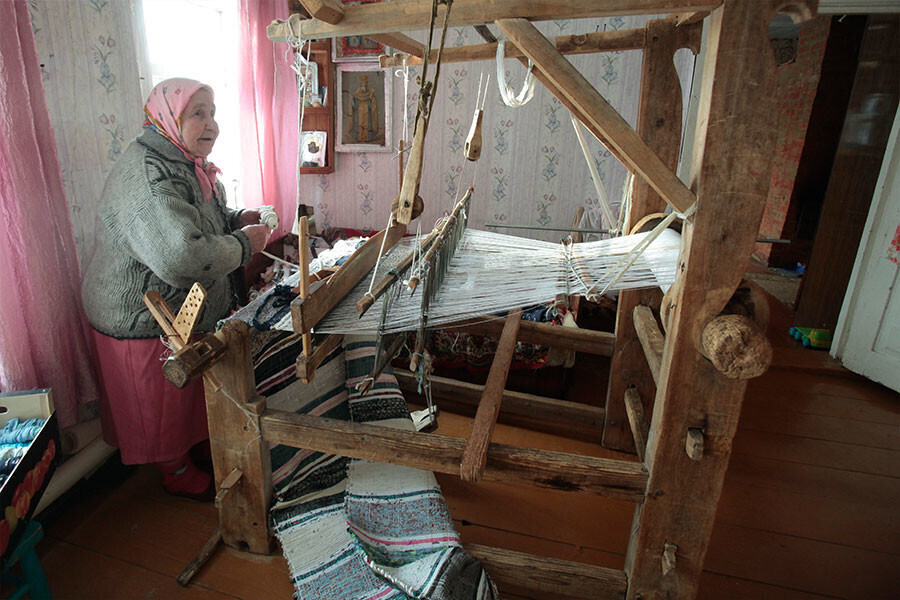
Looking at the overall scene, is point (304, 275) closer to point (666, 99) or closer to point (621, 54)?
point (666, 99)

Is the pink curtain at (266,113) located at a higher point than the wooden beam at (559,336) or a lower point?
higher

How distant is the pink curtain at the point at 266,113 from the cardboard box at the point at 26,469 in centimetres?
188

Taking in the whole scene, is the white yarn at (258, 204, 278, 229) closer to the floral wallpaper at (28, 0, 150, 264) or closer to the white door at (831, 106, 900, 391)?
the floral wallpaper at (28, 0, 150, 264)

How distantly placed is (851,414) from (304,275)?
108 inches

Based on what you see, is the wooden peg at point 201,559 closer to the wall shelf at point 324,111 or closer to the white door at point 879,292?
the wall shelf at point 324,111

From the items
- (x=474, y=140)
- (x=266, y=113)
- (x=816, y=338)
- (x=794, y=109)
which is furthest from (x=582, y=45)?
(x=794, y=109)

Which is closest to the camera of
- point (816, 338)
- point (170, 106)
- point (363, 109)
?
point (170, 106)

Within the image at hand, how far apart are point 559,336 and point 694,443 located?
1.09 meters

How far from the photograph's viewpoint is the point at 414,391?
8.05 feet

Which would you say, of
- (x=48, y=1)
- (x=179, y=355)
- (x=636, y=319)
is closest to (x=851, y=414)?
(x=636, y=319)

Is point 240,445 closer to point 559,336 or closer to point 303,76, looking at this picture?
point 303,76

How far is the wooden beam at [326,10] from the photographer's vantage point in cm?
101

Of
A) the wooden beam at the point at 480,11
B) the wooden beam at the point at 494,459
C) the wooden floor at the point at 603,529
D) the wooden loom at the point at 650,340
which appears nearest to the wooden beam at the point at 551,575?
the wooden loom at the point at 650,340

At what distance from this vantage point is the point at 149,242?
54.4 inches
